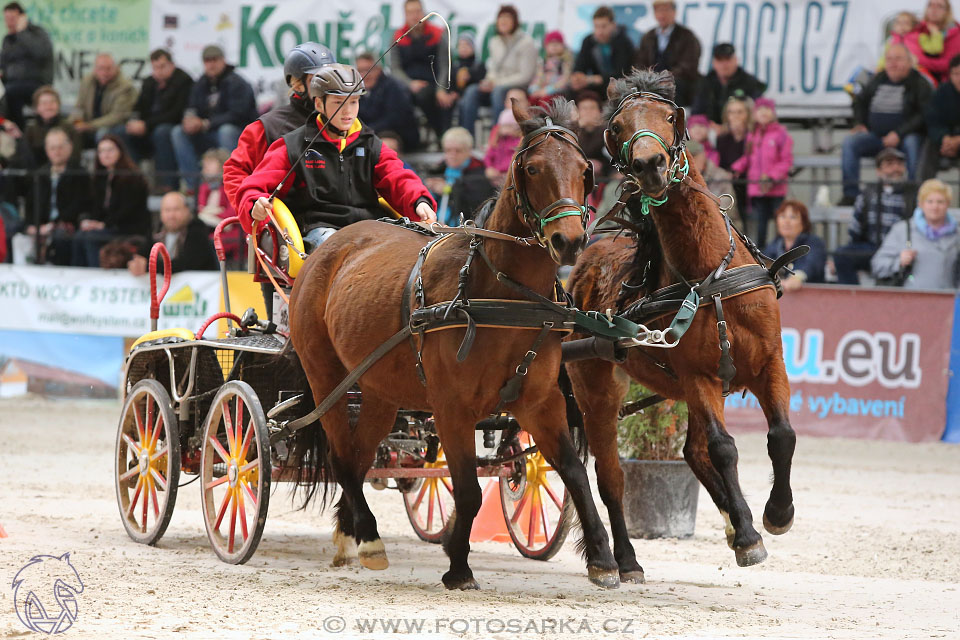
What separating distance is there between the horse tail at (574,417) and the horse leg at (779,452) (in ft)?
3.66

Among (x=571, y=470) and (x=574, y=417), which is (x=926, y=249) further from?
(x=571, y=470)

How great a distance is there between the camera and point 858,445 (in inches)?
438

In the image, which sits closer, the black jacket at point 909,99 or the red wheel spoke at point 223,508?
the red wheel spoke at point 223,508

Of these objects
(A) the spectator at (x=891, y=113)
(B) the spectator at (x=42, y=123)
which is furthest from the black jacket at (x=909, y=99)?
(B) the spectator at (x=42, y=123)

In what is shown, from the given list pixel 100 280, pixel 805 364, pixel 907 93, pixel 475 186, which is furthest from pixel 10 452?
pixel 907 93

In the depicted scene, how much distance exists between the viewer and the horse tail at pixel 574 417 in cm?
625

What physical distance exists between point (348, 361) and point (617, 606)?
5.27ft

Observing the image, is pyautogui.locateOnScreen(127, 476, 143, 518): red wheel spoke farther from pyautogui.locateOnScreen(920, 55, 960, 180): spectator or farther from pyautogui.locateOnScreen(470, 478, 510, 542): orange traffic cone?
pyautogui.locateOnScreen(920, 55, 960, 180): spectator

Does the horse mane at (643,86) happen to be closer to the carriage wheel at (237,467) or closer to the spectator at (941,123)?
the carriage wheel at (237,467)

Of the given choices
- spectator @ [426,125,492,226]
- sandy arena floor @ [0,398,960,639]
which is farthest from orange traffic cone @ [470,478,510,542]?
spectator @ [426,125,492,226]

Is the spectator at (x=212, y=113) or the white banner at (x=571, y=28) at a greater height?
the white banner at (x=571, y=28)

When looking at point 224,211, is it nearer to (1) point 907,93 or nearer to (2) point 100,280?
(2) point 100,280

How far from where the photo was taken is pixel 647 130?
210 inches

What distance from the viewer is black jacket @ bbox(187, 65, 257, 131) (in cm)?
1438
